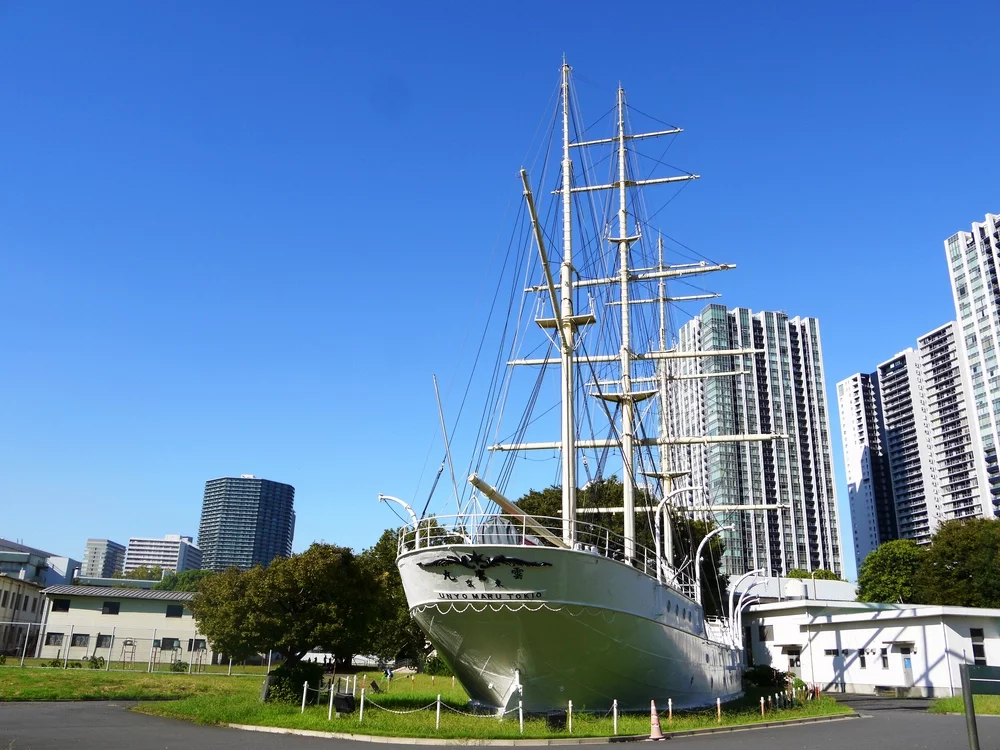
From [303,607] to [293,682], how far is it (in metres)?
9.85

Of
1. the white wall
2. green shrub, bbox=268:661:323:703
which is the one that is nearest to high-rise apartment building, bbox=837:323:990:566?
the white wall

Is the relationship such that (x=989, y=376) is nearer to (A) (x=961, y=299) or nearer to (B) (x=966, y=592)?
(A) (x=961, y=299)

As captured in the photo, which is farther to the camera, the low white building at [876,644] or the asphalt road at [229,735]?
the low white building at [876,644]

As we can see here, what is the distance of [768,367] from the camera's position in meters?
131

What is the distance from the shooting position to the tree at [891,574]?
2940 inches

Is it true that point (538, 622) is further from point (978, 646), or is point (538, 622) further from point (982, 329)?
point (982, 329)

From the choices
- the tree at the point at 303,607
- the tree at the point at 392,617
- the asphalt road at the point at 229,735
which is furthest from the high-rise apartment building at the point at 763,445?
the asphalt road at the point at 229,735

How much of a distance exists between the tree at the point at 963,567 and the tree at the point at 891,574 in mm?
12717

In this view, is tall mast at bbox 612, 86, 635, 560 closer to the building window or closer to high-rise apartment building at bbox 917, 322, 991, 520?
the building window

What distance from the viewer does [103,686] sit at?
2728 cm

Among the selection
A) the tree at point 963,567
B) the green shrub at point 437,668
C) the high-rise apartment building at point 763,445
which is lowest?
the green shrub at point 437,668

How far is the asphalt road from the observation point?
1448 centimetres

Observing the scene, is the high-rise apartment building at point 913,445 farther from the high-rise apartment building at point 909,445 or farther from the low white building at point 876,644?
the low white building at point 876,644

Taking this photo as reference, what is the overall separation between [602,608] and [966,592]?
51647 mm
